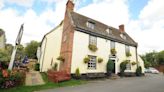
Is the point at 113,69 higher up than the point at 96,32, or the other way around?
the point at 96,32

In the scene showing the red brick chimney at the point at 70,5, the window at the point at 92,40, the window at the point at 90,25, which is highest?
the red brick chimney at the point at 70,5

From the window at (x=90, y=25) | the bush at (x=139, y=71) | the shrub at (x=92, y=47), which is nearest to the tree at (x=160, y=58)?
the bush at (x=139, y=71)

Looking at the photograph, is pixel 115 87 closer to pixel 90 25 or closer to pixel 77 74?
pixel 77 74

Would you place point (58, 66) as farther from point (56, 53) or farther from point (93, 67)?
point (93, 67)

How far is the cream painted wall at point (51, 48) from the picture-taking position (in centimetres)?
2375

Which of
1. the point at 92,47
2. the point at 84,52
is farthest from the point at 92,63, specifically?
the point at 92,47

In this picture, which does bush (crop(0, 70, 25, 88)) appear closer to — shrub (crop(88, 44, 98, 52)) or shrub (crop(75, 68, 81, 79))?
shrub (crop(75, 68, 81, 79))

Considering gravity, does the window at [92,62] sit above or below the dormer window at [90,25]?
below

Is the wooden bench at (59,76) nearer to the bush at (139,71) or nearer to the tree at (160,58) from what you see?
the bush at (139,71)

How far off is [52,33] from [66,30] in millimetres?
6126

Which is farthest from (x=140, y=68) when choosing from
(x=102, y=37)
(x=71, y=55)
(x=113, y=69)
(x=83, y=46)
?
(x=71, y=55)

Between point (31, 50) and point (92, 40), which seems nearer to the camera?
point (92, 40)

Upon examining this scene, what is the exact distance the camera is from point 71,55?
61.9 ft

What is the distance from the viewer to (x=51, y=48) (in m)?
25.5
